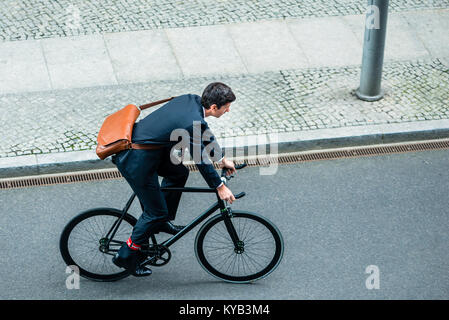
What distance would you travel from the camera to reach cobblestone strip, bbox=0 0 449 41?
376 inches

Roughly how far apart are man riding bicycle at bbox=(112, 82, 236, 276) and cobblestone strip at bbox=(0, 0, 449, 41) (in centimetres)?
475

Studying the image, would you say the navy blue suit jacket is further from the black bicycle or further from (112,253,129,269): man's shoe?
(112,253,129,269): man's shoe

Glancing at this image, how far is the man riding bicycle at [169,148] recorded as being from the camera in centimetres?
499

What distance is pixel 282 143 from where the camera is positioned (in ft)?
24.8

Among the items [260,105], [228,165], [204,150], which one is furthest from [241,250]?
[260,105]

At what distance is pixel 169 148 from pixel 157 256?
1064 millimetres

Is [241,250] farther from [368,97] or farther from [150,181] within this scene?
[368,97]

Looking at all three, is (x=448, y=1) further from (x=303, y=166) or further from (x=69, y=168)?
(x=69, y=168)

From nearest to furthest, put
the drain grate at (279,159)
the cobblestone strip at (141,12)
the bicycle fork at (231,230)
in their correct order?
the bicycle fork at (231,230) < the drain grate at (279,159) < the cobblestone strip at (141,12)

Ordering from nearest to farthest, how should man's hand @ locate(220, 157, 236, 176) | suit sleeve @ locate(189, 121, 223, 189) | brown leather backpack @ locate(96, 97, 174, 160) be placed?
suit sleeve @ locate(189, 121, 223, 189), brown leather backpack @ locate(96, 97, 174, 160), man's hand @ locate(220, 157, 236, 176)
